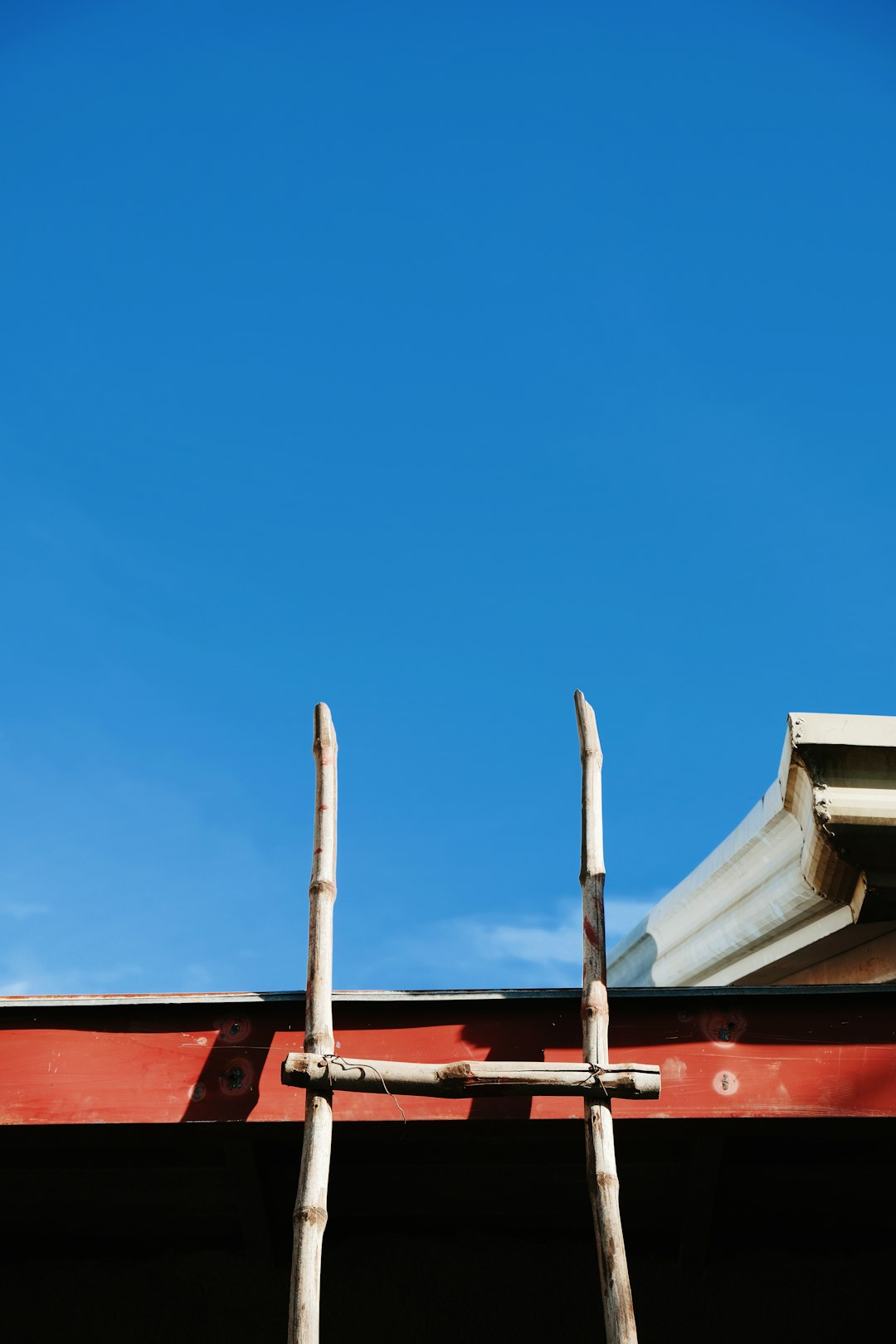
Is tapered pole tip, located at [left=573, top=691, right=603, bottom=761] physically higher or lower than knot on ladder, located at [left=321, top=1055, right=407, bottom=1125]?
higher

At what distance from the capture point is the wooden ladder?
2717 mm

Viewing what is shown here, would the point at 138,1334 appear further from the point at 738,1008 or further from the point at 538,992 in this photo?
the point at 738,1008

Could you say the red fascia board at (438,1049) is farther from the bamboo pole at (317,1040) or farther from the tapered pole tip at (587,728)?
the tapered pole tip at (587,728)

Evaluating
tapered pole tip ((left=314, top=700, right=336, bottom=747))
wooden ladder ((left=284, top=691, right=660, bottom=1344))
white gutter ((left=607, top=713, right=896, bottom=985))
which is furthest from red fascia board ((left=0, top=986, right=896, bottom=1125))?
tapered pole tip ((left=314, top=700, right=336, bottom=747))

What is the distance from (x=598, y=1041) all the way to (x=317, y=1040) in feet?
2.51

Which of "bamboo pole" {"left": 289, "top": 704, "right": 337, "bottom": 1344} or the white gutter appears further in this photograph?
the white gutter

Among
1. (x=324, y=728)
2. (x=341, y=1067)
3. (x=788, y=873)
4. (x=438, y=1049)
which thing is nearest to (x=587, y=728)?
(x=324, y=728)

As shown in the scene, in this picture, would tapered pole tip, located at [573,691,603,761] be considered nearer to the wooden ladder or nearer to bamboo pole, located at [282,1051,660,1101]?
the wooden ladder

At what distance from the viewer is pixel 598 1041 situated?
304cm

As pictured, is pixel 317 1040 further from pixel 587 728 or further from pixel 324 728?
pixel 587 728

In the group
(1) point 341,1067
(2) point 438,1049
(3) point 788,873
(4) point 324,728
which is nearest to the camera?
(1) point 341,1067

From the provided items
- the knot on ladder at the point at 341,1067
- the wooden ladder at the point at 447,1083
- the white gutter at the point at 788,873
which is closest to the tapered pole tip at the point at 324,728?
the wooden ladder at the point at 447,1083

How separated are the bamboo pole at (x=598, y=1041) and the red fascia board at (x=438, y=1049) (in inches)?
6.0

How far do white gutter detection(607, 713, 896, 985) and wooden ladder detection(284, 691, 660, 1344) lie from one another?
844 mm
